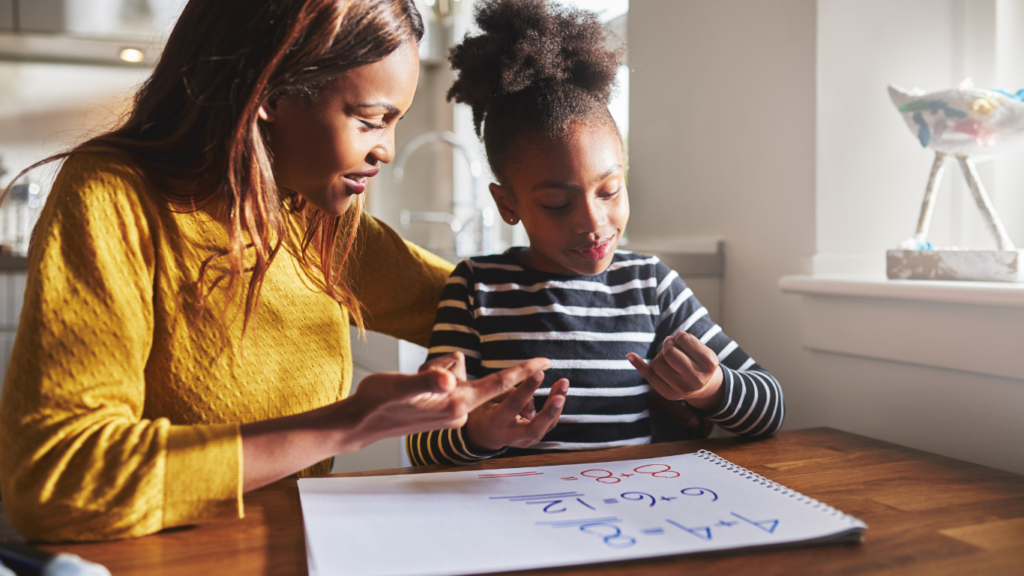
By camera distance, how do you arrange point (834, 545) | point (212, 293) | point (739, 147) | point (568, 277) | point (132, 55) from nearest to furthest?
point (834, 545) → point (212, 293) → point (568, 277) → point (739, 147) → point (132, 55)

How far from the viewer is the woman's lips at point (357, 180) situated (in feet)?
2.42

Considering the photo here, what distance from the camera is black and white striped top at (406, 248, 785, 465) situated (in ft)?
2.93

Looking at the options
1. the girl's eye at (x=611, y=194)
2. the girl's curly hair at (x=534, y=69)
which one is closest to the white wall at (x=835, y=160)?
the girl's curly hair at (x=534, y=69)

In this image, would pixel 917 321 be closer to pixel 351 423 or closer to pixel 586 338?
pixel 586 338

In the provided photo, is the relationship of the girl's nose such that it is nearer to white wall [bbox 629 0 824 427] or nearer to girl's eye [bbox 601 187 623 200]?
girl's eye [bbox 601 187 623 200]

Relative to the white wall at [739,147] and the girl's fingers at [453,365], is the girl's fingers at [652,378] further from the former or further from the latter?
the white wall at [739,147]

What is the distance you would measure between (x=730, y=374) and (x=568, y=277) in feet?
0.76

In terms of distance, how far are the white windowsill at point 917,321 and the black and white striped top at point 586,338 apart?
0.60 ft

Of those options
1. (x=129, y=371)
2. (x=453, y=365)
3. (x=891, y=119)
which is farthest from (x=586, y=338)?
(x=891, y=119)

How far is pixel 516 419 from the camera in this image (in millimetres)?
758

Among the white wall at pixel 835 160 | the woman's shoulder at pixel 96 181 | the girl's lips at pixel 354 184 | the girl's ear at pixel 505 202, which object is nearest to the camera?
the woman's shoulder at pixel 96 181

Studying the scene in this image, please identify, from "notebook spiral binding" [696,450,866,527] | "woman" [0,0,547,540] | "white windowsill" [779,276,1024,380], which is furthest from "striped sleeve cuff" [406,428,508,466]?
"white windowsill" [779,276,1024,380]

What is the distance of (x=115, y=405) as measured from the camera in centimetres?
58

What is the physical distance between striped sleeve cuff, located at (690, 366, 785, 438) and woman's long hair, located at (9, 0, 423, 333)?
0.51 m
